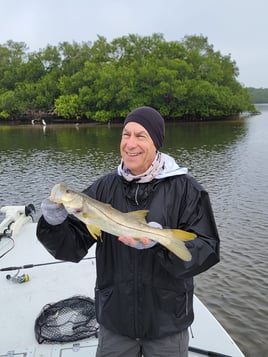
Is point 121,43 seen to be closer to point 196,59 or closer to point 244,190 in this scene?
point 196,59

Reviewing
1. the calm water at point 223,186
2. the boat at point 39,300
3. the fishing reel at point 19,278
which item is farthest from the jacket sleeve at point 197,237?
the calm water at point 223,186

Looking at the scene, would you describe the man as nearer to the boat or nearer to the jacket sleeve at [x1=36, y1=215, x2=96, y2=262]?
the jacket sleeve at [x1=36, y1=215, x2=96, y2=262]

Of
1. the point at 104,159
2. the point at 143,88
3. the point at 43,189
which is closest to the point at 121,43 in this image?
the point at 143,88

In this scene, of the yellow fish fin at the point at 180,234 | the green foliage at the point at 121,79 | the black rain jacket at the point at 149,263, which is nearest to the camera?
the yellow fish fin at the point at 180,234

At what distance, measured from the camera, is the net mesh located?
16.0 ft

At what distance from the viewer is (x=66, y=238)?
3186 millimetres

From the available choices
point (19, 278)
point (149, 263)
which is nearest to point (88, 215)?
point (149, 263)

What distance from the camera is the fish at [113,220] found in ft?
9.09

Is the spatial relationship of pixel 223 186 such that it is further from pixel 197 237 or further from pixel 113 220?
pixel 113 220

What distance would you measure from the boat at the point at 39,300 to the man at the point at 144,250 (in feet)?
5.95

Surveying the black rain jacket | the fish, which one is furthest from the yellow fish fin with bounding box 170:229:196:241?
the black rain jacket

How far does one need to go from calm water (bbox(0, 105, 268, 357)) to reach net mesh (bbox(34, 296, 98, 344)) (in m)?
3.89

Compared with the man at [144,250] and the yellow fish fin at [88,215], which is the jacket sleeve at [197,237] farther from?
the yellow fish fin at [88,215]

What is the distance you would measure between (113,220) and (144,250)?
40 centimetres
